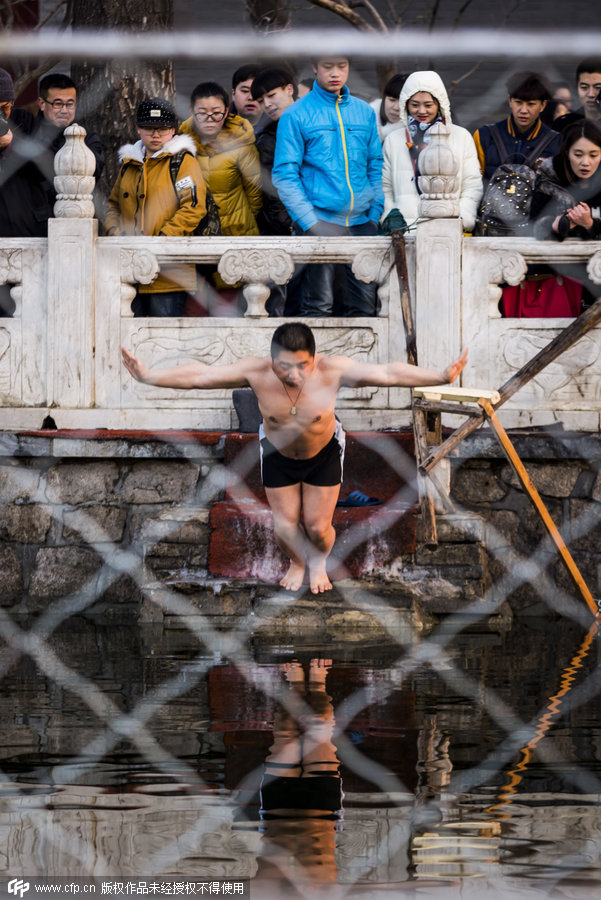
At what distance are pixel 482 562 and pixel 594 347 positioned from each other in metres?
1.15

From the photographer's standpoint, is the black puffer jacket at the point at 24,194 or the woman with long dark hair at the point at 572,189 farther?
the black puffer jacket at the point at 24,194

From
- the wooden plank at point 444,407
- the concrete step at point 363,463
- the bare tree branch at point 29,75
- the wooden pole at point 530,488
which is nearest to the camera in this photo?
the wooden pole at point 530,488

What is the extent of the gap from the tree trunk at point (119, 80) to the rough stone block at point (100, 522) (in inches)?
111

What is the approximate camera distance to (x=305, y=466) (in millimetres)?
5152

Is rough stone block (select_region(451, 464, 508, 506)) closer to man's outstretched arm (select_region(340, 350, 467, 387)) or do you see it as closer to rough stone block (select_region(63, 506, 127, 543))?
man's outstretched arm (select_region(340, 350, 467, 387))

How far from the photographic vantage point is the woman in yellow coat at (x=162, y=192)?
6082 mm

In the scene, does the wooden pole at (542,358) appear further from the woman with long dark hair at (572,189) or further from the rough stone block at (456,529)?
the woman with long dark hair at (572,189)

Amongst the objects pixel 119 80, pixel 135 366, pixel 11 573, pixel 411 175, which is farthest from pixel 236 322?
pixel 119 80

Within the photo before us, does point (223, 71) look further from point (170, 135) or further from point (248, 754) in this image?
point (248, 754)

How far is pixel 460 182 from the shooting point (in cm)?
610

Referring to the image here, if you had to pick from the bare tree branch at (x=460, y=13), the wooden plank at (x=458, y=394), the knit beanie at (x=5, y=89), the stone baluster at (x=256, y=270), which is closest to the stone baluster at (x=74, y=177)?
the knit beanie at (x=5, y=89)

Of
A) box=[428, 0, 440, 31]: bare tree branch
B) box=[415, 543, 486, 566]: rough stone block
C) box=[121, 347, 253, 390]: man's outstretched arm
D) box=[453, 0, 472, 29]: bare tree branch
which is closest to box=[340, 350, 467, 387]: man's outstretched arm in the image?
Result: box=[121, 347, 253, 390]: man's outstretched arm

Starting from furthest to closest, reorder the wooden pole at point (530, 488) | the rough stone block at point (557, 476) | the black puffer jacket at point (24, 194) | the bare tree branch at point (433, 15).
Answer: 1. the bare tree branch at point (433, 15)
2. the black puffer jacket at point (24, 194)
3. the rough stone block at point (557, 476)
4. the wooden pole at point (530, 488)

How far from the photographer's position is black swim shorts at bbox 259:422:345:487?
16.9ft
